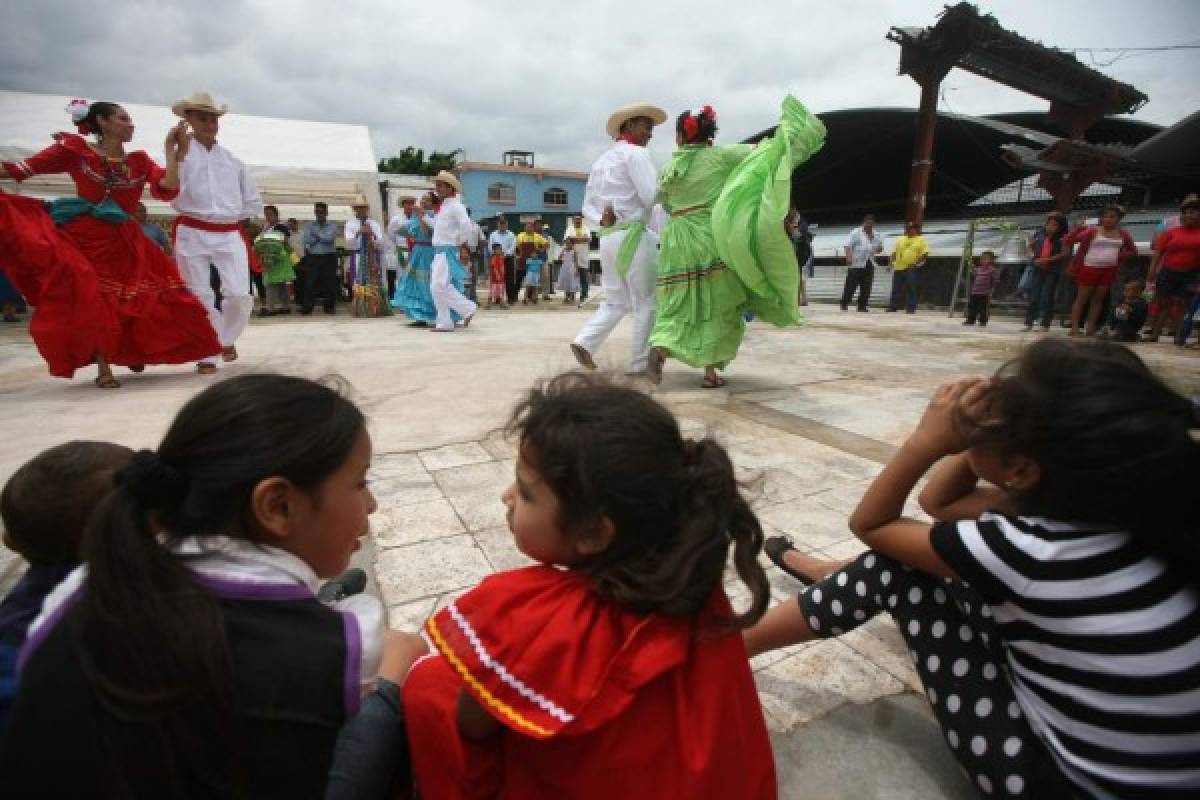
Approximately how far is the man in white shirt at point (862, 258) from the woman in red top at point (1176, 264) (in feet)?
14.6

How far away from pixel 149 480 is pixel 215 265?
4.50 meters

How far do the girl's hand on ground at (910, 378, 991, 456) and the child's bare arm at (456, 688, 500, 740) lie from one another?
0.85 metres

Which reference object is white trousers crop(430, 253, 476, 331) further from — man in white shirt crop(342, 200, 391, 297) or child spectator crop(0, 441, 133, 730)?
child spectator crop(0, 441, 133, 730)

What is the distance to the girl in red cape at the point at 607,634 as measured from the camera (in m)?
0.74

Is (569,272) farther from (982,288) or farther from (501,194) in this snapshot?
(501,194)

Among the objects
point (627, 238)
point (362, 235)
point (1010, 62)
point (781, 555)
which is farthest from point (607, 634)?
point (1010, 62)

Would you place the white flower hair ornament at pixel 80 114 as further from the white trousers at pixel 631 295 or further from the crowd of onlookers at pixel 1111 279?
the crowd of onlookers at pixel 1111 279

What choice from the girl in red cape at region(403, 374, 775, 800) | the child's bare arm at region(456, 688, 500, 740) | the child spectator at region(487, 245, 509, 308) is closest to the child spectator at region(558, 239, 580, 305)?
the child spectator at region(487, 245, 509, 308)

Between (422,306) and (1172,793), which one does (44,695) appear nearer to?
(1172,793)

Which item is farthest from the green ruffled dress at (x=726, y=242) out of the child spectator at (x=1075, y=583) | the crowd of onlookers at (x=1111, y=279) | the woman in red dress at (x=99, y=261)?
the crowd of onlookers at (x=1111, y=279)

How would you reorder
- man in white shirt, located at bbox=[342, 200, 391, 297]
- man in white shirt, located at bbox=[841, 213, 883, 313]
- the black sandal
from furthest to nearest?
1. man in white shirt, located at bbox=[841, 213, 883, 313]
2. man in white shirt, located at bbox=[342, 200, 391, 297]
3. the black sandal

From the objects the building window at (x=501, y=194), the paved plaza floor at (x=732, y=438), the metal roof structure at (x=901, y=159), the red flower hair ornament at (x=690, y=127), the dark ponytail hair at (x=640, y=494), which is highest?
the metal roof structure at (x=901, y=159)

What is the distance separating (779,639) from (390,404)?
280 centimetres

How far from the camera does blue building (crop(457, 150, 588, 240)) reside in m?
29.3
